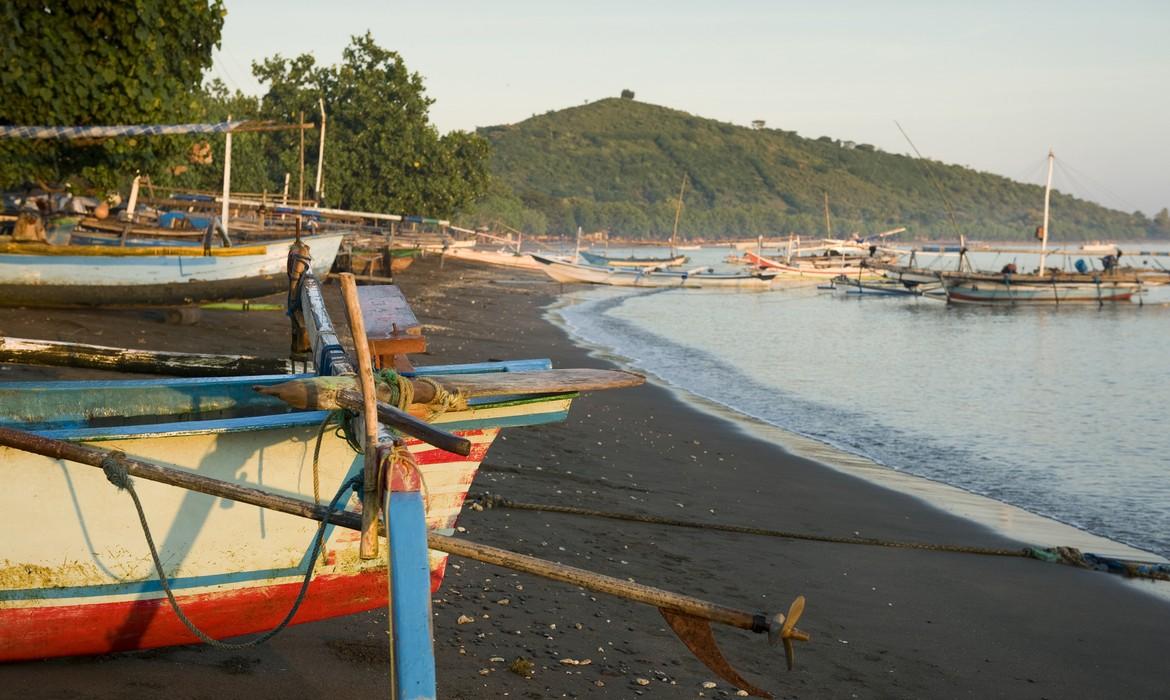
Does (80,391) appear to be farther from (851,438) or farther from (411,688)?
(851,438)

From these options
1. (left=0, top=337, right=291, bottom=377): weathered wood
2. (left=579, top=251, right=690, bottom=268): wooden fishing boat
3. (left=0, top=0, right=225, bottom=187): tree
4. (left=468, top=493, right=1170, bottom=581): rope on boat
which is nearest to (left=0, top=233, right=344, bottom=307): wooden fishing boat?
(left=0, top=0, right=225, bottom=187): tree

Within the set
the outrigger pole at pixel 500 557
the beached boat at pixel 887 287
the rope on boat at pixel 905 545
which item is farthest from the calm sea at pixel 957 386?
the outrigger pole at pixel 500 557

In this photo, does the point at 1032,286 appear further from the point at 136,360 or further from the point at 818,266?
the point at 136,360

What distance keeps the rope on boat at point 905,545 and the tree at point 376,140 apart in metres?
43.3

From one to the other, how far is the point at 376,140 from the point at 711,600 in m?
46.9

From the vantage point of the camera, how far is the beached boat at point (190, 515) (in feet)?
16.8

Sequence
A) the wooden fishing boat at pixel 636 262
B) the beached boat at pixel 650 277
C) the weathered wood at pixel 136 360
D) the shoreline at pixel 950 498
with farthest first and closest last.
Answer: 1. the wooden fishing boat at pixel 636 262
2. the beached boat at pixel 650 277
3. the shoreline at pixel 950 498
4. the weathered wood at pixel 136 360

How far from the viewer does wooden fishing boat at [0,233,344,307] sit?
1675 centimetres

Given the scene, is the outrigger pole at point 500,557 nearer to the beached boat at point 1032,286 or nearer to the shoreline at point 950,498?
the shoreline at point 950,498

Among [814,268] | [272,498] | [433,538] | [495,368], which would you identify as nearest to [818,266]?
[814,268]

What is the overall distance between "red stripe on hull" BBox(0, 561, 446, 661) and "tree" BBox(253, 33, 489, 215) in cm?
4561

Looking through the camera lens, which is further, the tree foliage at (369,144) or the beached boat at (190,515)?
the tree foliage at (369,144)

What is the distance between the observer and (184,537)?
5.42m

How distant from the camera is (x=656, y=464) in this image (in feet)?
37.7
